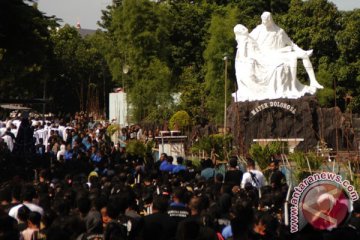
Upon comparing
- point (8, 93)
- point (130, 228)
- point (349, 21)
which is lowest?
point (130, 228)

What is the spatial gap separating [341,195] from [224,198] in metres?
1.58

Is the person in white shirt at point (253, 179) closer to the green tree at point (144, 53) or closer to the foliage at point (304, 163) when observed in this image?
the foliage at point (304, 163)

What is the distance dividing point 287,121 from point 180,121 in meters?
7.09

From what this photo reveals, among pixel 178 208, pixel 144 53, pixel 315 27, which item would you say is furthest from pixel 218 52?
pixel 178 208

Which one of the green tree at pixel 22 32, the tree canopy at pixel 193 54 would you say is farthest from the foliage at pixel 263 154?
the tree canopy at pixel 193 54

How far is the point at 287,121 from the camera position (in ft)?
85.9

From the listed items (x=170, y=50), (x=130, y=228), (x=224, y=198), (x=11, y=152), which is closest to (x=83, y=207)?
(x=130, y=228)

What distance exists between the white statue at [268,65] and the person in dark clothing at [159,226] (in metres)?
18.1

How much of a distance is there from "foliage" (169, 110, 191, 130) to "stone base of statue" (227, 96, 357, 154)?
5.74 m

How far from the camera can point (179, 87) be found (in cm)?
3919

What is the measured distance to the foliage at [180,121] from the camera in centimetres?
3209

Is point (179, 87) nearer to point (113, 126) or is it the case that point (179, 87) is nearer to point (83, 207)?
point (113, 126)

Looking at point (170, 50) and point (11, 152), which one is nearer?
point (11, 152)

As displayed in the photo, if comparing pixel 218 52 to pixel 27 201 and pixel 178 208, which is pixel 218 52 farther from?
pixel 178 208
